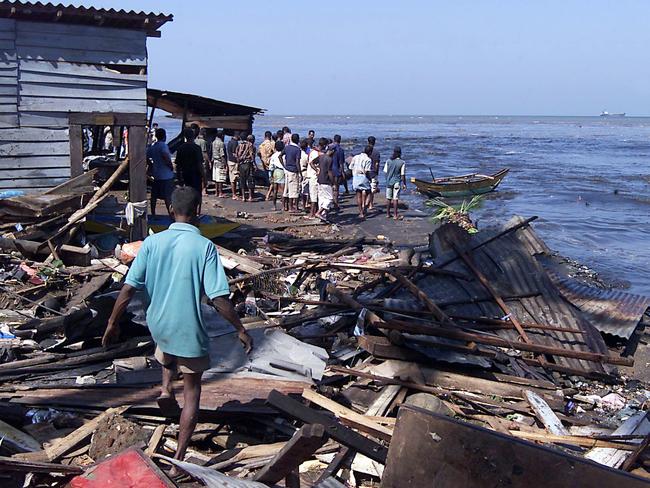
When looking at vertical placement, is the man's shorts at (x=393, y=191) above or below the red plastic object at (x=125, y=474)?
above

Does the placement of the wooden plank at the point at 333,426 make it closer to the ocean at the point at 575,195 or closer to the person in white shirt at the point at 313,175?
the ocean at the point at 575,195

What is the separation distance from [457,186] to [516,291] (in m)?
17.1

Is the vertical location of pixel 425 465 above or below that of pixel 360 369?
above

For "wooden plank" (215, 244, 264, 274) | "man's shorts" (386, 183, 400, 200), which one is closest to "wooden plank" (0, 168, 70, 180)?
"wooden plank" (215, 244, 264, 274)

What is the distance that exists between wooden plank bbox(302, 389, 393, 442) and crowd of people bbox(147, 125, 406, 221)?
822cm

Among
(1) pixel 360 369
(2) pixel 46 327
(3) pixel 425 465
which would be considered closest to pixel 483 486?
(3) pixel 425 465

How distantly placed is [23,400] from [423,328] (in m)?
3.96

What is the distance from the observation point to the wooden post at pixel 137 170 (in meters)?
11.5

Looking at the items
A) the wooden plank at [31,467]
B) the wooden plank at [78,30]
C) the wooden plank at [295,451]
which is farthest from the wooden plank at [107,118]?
the wooden plank at [295,451]

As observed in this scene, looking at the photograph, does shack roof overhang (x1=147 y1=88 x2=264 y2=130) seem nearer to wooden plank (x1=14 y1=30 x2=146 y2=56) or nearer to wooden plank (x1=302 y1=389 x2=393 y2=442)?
wooden plank (x1=14 y1=30 x2=146 y2=56)

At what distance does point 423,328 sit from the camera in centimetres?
743

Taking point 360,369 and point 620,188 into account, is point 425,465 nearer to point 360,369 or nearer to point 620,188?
point 360,369

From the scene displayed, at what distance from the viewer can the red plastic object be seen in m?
3.69

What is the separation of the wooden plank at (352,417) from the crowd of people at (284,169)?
8224 mm
